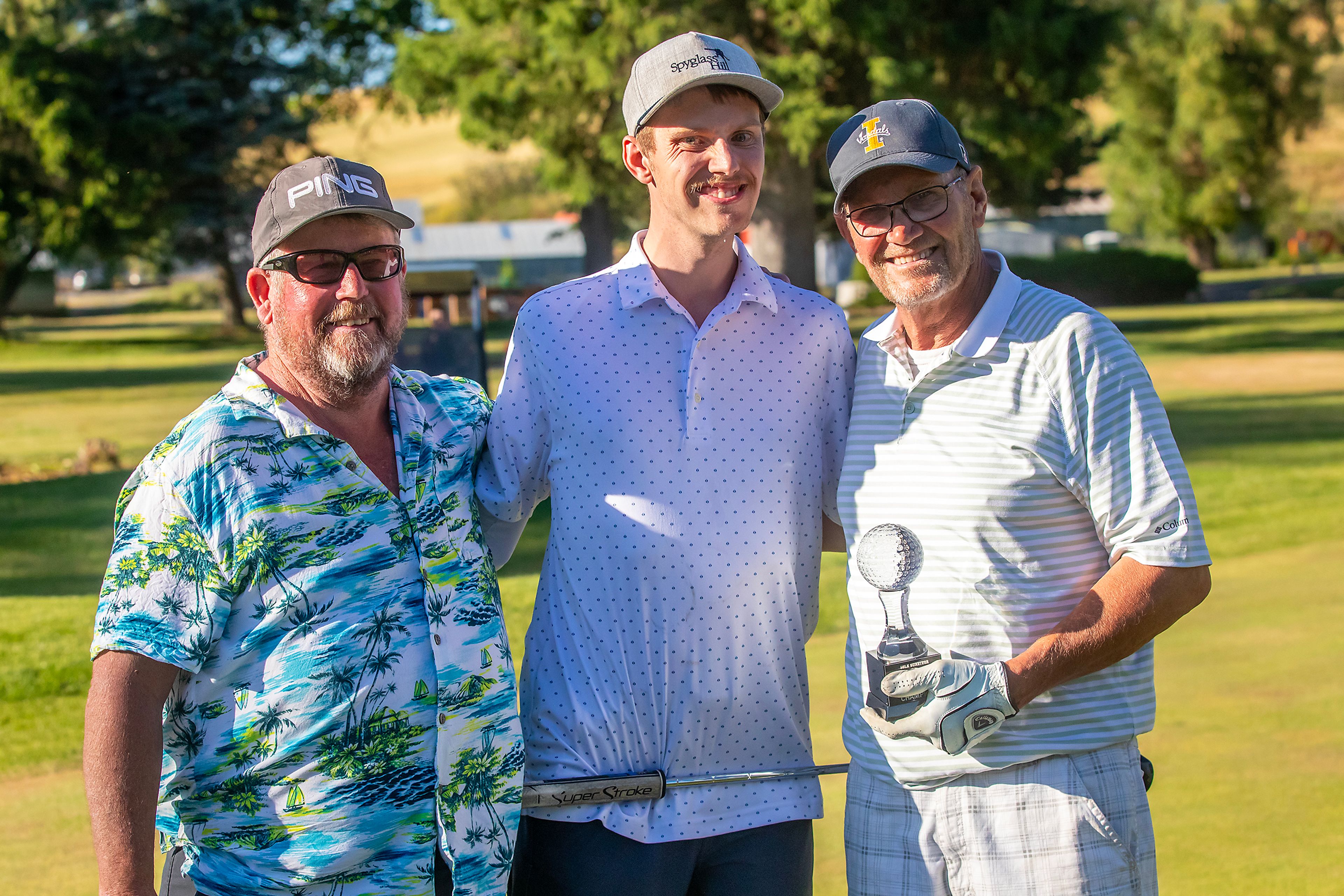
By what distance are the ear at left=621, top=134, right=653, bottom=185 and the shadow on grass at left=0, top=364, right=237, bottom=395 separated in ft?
77.3

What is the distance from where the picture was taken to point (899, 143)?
285cm

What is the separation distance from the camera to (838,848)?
485cm

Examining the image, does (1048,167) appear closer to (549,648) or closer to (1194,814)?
(1194,814)

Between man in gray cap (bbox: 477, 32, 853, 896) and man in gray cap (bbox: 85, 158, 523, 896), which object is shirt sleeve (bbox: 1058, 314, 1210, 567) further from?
man in gray cap (bbox: 85, 158, 523, 896)

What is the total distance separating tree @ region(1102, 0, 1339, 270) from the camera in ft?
143

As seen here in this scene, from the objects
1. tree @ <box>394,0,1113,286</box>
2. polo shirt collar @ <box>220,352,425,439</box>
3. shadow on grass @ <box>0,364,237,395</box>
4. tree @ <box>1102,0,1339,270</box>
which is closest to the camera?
polo shirt collar @ <box>220,352,425,439</box>

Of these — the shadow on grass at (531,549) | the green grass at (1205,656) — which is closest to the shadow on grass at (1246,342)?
the green grass at (1205,656)

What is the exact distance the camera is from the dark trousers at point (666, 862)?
2830mm

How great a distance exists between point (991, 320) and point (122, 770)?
1.95 meters

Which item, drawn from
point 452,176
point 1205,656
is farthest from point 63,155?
point 452,176

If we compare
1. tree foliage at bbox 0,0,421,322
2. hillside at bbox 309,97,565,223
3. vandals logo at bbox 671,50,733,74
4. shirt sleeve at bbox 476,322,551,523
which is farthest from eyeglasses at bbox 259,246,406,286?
hillside at bbox 309,97,565,223

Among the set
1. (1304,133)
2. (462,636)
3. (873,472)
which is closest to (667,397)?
(873,472)

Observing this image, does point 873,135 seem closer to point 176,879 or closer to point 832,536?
point 832,536

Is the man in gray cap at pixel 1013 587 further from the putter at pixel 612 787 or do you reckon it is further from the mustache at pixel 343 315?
the mustache at pixel 343 315
